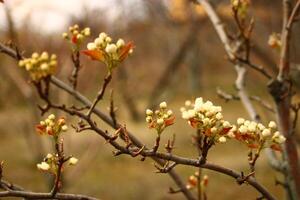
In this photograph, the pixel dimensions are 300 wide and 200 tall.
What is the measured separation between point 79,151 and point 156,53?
60.2 ft

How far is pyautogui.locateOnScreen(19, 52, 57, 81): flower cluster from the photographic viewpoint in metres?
1.10

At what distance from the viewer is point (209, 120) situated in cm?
126

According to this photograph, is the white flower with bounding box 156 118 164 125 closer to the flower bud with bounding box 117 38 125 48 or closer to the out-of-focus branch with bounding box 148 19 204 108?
the flower bud with bounding box 117 38 125 48

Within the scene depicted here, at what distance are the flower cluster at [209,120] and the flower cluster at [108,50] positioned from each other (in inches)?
8.7

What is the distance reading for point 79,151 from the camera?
11.2 m

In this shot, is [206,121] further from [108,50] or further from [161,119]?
[108,50]

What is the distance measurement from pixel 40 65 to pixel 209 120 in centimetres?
43

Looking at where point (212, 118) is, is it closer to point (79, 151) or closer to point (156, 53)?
point (79, 151)

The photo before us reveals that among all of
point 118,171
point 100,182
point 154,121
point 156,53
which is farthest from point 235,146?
point 156,53

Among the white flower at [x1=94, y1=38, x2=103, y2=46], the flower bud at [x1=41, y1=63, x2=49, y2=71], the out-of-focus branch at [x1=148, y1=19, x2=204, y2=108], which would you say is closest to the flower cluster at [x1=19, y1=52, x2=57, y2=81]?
the flower bud at [x1=41, y1=63, x2=49, y2=71]

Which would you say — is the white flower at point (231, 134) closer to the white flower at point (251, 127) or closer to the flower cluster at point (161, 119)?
the white flower at point (251, 127)

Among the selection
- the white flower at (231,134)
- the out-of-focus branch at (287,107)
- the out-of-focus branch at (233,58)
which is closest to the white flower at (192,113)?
the white flower at (231,134)

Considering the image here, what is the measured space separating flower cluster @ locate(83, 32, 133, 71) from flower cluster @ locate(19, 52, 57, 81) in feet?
0.60

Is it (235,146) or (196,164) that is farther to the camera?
(235,146)
